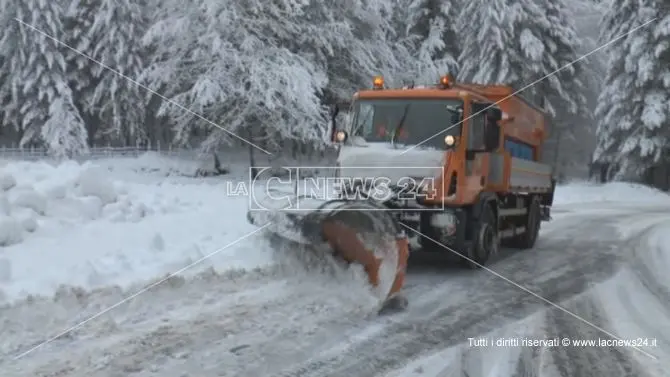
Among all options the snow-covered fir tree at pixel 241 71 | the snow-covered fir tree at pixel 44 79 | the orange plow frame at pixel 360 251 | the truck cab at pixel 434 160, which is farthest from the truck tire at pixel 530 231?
the snow-covered fir tree at pixel 44 79

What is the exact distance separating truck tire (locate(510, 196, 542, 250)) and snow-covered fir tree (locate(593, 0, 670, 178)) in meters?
20.2

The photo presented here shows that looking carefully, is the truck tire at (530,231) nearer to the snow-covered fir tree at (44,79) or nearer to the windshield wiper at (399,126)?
the windshield wiper at (399,126)

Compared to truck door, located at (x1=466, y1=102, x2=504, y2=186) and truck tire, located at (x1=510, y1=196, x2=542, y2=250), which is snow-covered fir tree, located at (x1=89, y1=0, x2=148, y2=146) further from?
truck door, located at (x1=466, y1=102, x2=504, y2=186)

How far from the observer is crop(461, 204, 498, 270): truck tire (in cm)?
865

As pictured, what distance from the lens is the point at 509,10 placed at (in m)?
32.5

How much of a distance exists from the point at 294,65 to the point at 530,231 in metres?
12.6

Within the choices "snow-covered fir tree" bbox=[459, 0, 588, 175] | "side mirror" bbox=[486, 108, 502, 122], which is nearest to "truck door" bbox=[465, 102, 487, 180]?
"side mirror" bbox=[486, 108, 502, 122]

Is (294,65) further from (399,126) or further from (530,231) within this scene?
(399,126)

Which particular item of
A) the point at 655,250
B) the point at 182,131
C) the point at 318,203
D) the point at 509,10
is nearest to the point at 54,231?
the point at 318,203

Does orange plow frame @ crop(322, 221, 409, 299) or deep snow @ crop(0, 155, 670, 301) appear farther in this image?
deep snow @ crop(0, 155, 670, 301)

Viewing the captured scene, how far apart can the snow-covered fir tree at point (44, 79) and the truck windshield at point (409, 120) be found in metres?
28.8

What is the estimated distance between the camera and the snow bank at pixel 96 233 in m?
6.81

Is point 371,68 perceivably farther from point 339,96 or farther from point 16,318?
point 16,318

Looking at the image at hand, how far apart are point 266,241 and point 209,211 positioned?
342cm
